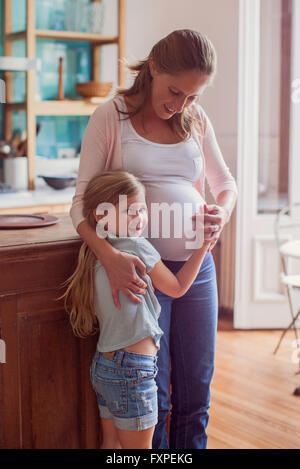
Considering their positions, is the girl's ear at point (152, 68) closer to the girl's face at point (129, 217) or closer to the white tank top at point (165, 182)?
the white tank top at point (165, 182)

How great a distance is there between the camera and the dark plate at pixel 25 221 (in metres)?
2.13

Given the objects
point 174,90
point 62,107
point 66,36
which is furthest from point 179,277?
point 66,36

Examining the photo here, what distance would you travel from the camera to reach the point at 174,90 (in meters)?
1.83

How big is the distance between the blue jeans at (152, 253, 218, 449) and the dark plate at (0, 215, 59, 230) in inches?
18.6

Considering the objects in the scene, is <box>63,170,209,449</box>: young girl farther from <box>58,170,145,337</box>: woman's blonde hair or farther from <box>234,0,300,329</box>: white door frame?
<box>234,0,300,329</box>: white door frame

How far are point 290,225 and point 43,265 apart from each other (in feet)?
8.68

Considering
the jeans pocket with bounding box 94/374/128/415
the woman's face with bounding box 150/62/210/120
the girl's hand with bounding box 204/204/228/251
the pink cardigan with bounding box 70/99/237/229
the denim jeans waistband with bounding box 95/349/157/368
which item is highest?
the woman's face with bounding box 150/62/210/120

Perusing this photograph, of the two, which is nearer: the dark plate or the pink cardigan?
the pink cardigan

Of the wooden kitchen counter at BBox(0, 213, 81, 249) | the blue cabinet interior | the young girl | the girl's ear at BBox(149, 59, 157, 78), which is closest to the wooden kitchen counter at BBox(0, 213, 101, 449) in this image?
the wooden kitchen counter at BBox(0, 213, 81, 249)

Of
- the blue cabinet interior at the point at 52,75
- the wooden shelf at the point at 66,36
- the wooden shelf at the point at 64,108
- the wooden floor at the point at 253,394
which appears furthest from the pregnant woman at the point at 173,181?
the blue cabinet interior at the point at 52,75

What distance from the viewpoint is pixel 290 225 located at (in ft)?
14.1

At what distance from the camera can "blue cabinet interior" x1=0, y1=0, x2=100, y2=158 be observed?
454 centimetres

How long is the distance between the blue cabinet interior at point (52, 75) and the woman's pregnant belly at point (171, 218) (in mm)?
2742
